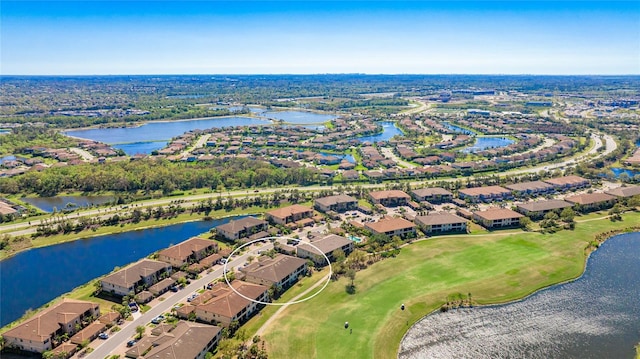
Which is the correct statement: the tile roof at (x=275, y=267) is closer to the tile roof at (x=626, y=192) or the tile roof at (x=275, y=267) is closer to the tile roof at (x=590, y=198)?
the tile roof at (x=590, y=198)

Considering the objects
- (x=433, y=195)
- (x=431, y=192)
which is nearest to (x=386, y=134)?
(x=431, y=192)

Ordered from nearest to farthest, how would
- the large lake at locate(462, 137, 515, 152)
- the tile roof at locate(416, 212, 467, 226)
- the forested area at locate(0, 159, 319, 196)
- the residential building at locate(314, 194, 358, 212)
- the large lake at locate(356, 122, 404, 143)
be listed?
the tile roof at locate(416, 212, 467, 226)
the residential building at locate(314, 194, 358, 212)
the forested area at locate(0, 159, 319, 196)
the large lake at locate(462, 137, 515, 152)
the large lake at locate(356, 122, 404, 143)

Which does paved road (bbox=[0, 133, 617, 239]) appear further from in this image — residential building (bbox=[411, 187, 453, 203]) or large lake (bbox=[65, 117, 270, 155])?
large lake (bbox=[65, 117, 270, 155])

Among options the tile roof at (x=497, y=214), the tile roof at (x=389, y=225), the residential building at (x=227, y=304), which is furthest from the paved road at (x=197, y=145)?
the tile roof at (x=497, y=214)

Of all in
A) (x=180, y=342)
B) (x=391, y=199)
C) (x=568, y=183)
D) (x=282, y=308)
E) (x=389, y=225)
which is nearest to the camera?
(x=180, y=342)

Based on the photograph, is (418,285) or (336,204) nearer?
(418,285)

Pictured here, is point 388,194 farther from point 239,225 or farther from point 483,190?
point 239,225

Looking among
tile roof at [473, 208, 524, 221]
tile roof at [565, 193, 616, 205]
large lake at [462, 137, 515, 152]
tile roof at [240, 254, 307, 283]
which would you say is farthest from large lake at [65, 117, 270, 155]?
tile roof at [565, 193, 616, 205]

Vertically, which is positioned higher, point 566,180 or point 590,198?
point 566,180
